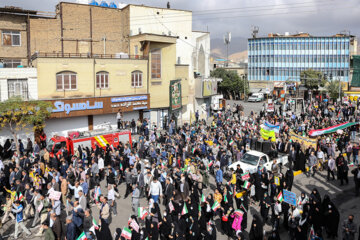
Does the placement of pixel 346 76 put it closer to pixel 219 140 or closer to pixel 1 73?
pixel 219 140

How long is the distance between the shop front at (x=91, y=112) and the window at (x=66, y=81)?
1148mm

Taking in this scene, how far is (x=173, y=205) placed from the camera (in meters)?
13.2

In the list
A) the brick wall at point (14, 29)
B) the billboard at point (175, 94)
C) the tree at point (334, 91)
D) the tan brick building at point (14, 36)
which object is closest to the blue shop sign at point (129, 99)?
the billboard at point (175, 94)

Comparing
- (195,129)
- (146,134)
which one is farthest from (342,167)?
(146,134)

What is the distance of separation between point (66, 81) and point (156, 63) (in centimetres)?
1007

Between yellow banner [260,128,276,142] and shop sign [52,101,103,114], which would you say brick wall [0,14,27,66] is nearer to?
shop sign [52,101,103,114]

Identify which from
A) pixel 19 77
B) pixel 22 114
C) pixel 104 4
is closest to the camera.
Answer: pixel 22 114

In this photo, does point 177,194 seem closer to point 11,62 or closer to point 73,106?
point 73,106

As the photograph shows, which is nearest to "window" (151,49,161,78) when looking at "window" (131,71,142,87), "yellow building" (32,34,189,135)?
"yellow building" (32,34,189,135)

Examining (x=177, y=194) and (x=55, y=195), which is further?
(x=177, y=194)

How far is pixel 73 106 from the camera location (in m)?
29.2

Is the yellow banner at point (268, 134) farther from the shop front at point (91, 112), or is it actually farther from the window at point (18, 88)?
the window at point (18, 88)

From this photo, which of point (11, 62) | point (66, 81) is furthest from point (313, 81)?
point (11, 62)

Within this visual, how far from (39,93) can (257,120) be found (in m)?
21.7
